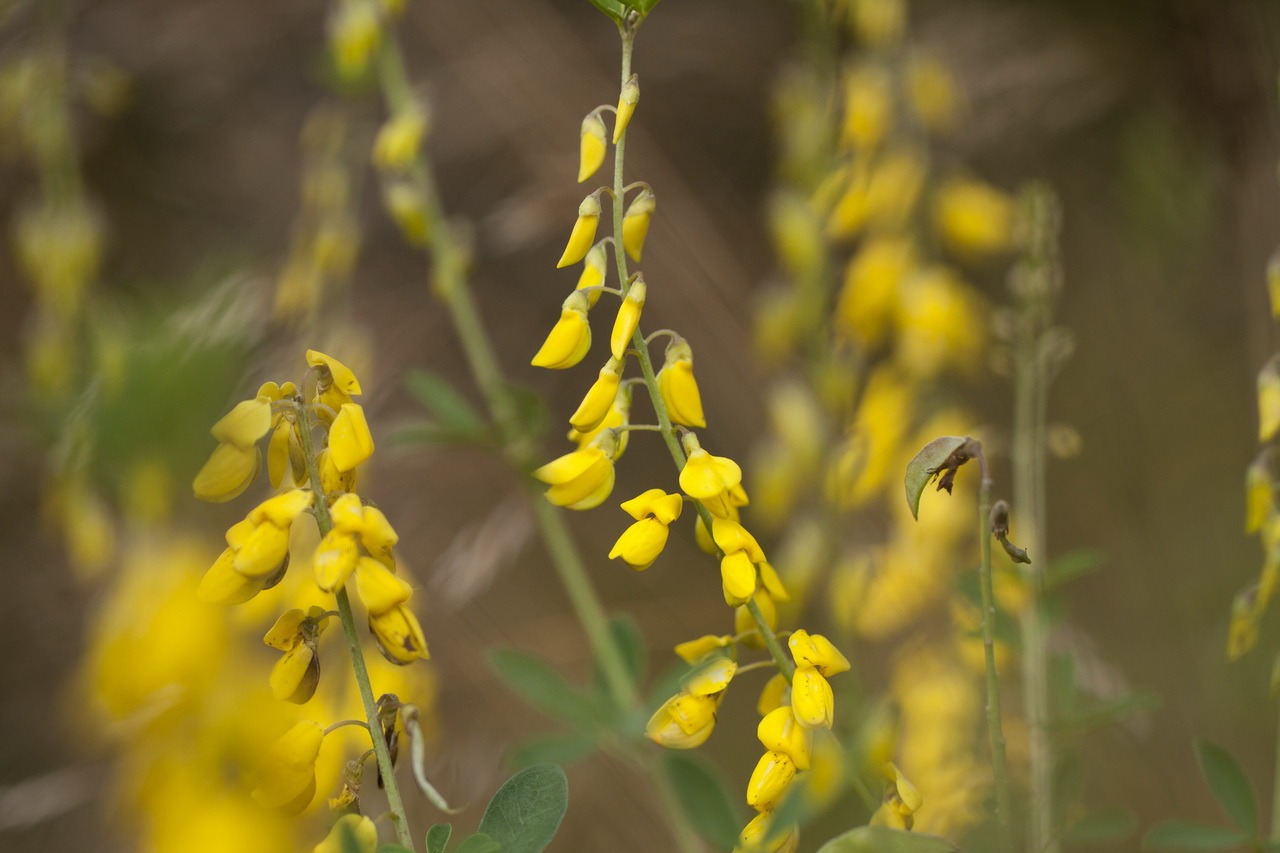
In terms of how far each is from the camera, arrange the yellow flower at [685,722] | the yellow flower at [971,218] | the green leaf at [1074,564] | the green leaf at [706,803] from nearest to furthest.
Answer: the yellow flower at [685,722] → the green leaf at [706,803] → the green leaf at [1074,564] → the yellow flower at [971,218]

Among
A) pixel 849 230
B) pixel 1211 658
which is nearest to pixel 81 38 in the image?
pixel 849 230

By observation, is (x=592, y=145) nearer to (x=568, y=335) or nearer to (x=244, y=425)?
(x=568, y=335)

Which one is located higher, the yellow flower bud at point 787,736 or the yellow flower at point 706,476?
the yellow flower at point 706,476

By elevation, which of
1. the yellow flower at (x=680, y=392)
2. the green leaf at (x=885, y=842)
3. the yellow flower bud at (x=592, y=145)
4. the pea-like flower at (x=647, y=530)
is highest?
the yellow flower bud at (x=592, y=145)

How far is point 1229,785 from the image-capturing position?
2.73 feet

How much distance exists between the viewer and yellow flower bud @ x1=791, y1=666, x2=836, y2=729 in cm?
56

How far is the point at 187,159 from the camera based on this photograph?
3.25 m

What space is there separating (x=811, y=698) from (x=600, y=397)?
0.68 ft

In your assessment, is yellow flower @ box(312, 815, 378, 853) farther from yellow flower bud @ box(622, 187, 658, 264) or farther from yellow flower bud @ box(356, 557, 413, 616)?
yellow flower bud @ box(622, 187, 658, 264)

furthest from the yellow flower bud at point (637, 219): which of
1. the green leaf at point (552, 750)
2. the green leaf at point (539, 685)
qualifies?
the green leaf at point (552, 750)

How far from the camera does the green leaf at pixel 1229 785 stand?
2.71 feet

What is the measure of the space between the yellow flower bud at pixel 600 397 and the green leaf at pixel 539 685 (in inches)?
19.9

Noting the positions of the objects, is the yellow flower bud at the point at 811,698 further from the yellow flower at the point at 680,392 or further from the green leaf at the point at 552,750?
the green leaf at the point at 552,750

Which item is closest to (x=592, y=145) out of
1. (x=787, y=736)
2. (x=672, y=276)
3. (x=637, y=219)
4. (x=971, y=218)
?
(x=637, y=219)
